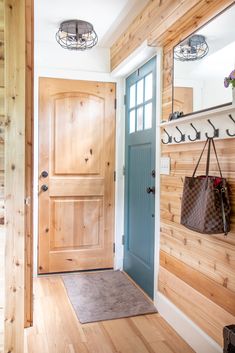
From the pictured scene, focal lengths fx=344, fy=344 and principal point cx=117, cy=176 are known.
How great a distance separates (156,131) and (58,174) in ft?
3.95

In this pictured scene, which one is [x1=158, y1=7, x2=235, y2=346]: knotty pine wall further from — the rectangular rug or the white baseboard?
the rectangular rug

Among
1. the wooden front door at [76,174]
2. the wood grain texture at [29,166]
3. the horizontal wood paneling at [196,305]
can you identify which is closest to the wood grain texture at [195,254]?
the horizontal wood paneling at [196,305]

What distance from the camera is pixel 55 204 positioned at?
348 cm

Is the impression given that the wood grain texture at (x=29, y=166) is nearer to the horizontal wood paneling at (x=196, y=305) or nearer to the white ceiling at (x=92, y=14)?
the white ceiling at (x=92, y=14)

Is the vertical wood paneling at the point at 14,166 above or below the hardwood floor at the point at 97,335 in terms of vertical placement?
above

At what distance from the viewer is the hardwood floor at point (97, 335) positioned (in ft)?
7.10

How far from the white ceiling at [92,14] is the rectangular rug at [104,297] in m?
2.35

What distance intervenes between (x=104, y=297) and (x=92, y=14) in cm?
237

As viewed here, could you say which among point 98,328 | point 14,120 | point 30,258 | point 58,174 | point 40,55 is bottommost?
point 98,328

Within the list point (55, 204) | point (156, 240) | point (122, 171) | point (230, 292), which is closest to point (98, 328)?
point (156, 240)

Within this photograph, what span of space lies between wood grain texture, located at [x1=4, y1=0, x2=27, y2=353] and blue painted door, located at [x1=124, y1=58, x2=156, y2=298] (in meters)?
1.36

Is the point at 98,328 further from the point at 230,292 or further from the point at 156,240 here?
the point at 230,292

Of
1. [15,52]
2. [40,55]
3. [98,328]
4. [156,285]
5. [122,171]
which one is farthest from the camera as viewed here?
[122,171]

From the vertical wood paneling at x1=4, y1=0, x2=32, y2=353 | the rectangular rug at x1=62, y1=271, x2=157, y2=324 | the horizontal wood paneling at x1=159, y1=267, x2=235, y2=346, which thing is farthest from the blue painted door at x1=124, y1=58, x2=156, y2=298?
the vertical wood paneling at x1=4, y1=0, x2=32, y2=353
